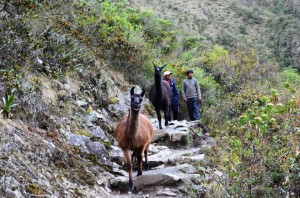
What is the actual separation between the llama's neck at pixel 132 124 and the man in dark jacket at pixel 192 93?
643cm

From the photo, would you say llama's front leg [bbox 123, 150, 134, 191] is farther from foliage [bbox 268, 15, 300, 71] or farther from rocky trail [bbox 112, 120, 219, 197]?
foliage [bbox 268, 15, 300, 71]

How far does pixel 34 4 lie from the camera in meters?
10.1

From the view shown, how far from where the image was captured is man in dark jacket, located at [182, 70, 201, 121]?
14.5 metres

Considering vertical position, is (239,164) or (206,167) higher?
(239,164)

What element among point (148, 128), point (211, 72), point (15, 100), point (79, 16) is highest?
point (79, 16)

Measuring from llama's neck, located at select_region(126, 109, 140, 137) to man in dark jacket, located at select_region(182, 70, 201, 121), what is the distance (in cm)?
643

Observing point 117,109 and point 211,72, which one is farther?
point 211,72

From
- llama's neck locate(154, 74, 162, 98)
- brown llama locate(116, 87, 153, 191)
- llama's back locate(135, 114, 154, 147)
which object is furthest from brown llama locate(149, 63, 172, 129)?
brown llama locate(116, 87, 153, 191)

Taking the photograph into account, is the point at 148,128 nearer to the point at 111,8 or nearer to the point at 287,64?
the point at 111,8

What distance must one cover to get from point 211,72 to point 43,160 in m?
16.6

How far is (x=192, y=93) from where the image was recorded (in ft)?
47.6

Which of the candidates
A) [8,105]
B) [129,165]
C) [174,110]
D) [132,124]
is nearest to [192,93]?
[174,110]

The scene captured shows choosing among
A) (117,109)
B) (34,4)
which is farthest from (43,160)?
(117,109)

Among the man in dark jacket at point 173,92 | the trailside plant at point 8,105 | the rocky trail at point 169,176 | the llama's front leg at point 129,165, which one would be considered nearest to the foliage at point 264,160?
the rocky trail at point 169,176
